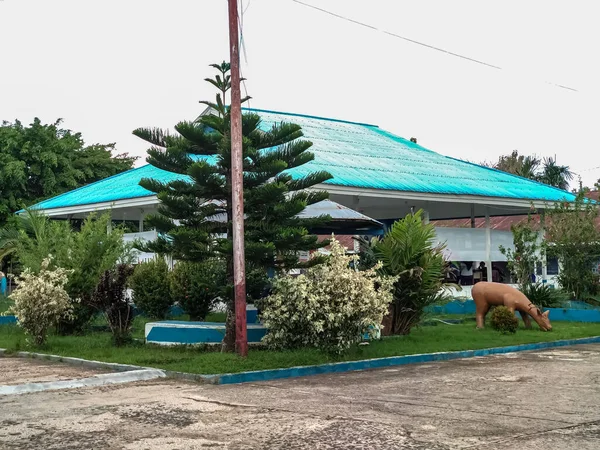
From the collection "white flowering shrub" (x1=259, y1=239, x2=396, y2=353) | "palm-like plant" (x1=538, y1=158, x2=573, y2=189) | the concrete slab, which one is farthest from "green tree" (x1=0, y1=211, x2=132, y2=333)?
"palm-like plant" (x1=538, y1=158, x2=573, y2=189)

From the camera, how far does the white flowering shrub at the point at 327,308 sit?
478 inches

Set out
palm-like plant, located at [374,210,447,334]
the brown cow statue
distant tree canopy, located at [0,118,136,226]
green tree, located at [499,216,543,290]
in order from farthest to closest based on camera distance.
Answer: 1. distant tree canopy, located at [0,118,136,226]
2. green tree, located at [499,216,543,290]
3. the brown cow statue
4. palm-like plant, located at [374,210,447,334]

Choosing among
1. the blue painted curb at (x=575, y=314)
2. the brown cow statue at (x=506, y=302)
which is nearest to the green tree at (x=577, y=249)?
the blue painted curb at (x=575, y=314)

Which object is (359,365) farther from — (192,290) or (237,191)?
(192,290)

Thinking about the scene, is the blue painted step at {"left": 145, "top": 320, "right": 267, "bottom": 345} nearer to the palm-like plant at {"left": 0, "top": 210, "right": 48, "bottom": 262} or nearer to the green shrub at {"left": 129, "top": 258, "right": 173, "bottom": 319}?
the green shrub at {"left": 129, "top": 258, "right": 173, "bottom": 319}

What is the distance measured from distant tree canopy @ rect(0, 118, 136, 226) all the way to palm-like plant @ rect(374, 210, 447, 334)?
2234cm

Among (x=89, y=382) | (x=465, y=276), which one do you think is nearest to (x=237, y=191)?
(x=89, y=382)

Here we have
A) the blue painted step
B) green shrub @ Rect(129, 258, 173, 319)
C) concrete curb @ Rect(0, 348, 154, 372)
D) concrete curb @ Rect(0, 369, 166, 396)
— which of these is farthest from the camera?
green shrub @ Rect(129, 258, 173, 319)

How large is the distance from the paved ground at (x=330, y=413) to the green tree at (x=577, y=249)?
10.5 meters

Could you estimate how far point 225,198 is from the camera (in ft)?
A: 44.5

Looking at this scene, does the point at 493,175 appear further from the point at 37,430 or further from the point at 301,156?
the point at 37,430

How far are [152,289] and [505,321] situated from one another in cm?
807

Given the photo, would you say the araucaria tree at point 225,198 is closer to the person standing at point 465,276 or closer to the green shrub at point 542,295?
the green shrub at point 542,295

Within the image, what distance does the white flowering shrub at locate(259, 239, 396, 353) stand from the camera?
12133 millimetres
